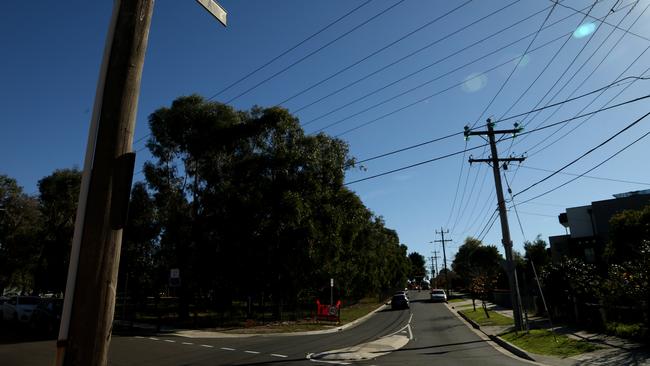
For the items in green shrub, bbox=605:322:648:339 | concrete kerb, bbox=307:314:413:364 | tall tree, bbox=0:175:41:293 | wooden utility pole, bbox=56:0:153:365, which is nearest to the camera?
wooden utility pole, bbox=56:0:153:365

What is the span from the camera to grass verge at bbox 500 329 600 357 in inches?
535

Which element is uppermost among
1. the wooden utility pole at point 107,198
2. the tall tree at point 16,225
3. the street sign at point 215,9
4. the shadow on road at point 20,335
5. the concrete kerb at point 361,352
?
the tall tree at point 16,225

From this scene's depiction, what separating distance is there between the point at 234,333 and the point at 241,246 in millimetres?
7533

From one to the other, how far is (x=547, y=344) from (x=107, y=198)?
1636 cm

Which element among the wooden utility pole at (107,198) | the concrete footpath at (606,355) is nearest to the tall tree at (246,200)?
the concrete footpath at (606,355)

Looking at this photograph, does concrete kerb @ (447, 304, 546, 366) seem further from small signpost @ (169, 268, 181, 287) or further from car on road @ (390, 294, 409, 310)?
car on road @ (390, 294, 409, 310)

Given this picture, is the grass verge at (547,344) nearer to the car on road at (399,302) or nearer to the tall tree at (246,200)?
the tall tree at (246,200)

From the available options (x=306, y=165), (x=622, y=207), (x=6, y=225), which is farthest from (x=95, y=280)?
(x=6, y=225)

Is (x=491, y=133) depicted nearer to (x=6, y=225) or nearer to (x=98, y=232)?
(x=98, y=232)

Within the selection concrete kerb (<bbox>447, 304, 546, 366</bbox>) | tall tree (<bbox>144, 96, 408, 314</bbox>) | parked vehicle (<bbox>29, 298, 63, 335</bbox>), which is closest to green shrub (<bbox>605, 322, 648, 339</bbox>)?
concrete kerb (<bbox>447, 304, 546, 366</bbox>)

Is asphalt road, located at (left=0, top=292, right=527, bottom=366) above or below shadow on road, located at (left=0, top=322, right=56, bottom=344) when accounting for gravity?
below

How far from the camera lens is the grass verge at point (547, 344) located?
13594 millimetres

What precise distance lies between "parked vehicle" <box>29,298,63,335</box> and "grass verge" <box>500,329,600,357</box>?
20.2 m

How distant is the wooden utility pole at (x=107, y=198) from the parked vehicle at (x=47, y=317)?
72.8ft
